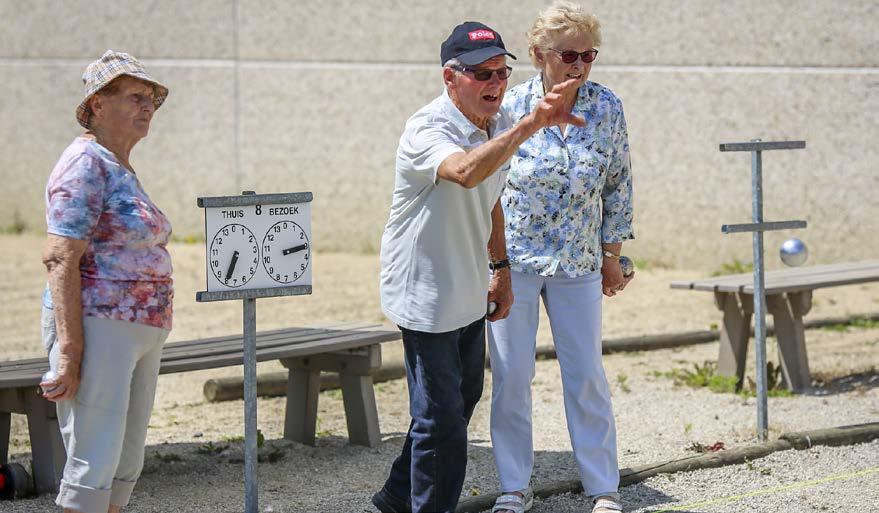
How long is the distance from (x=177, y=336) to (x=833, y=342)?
415 cm

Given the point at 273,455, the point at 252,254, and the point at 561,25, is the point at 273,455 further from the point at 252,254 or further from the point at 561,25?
the point at 561,25

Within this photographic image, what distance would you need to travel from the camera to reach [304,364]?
596cm

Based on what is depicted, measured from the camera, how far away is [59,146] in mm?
12820

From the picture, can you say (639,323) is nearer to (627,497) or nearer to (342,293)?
(342,293)

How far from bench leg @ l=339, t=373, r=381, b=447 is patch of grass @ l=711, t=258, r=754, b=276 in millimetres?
5172

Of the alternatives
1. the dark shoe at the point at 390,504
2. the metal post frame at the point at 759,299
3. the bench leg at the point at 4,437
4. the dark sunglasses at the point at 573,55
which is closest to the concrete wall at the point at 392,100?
the metal post frame at the point at 759,299

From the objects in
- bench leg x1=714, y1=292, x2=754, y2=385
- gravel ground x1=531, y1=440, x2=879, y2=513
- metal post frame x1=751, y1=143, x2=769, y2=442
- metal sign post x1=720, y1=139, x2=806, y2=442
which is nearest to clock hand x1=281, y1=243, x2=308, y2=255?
gravel ground x1=531, y1=440, x2=879, y2=513

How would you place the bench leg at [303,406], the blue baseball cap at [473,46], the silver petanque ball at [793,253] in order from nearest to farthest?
the blue baseball cap at [473,46], the bench leg at [303,406], the silver petanque ball at [793,253]

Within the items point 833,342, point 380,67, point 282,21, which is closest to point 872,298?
point 833,342

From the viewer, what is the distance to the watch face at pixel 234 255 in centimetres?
412

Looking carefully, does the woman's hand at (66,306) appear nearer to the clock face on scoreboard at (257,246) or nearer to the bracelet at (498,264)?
the clock face on scoreboard at (257,246)

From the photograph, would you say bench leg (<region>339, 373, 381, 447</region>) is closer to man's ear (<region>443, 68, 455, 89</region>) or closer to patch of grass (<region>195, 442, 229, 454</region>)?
patch of grass (<region>195, 442, 229, 454</region>)

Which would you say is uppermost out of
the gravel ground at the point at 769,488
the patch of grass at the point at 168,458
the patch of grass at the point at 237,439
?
the patch of grass at the point at 237,439

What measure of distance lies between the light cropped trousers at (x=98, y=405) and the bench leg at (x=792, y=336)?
414cm
